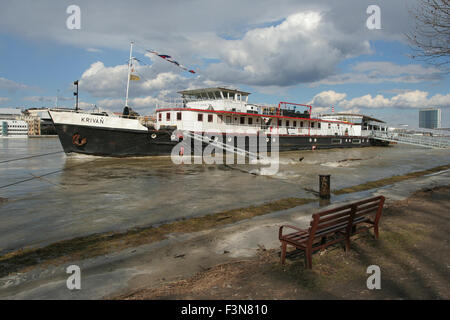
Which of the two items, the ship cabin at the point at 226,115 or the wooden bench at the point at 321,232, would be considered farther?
the ship cabin at the point at 226,115

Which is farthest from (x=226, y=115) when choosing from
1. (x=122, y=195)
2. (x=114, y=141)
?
(x=122, y=195)

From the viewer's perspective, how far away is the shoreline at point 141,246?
4.77 meters

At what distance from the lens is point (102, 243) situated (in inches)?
235

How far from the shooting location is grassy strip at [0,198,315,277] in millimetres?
5090

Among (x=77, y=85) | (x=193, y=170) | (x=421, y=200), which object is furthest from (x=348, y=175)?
(x=77, y=85)

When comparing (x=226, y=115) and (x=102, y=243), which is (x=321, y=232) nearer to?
(x=102, y=243)

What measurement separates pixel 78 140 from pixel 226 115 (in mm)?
12100

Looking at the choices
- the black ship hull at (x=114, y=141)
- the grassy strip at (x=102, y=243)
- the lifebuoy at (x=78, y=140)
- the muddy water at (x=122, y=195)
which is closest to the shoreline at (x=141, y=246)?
the grassy strip at (x=102, y=243)

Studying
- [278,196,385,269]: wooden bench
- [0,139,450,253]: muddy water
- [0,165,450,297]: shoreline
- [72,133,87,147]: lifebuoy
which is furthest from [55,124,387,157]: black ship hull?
[278,196,385,269]: wooden bench

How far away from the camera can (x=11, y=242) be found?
6.06m

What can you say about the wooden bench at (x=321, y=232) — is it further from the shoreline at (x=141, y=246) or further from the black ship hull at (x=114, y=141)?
the black ship hull at (x=114, y=141)

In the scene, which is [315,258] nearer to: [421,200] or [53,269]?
[53,269]

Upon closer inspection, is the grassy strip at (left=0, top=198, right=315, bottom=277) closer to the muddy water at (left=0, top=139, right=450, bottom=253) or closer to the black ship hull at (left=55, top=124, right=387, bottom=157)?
the muddy water at (left=0, top=139, right=450, bottom=253)
